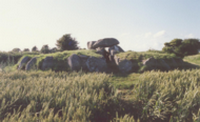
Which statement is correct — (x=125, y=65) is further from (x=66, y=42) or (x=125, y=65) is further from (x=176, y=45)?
(x=176, y=45)

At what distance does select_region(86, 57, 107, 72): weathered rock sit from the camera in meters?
9.43

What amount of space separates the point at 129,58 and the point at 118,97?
6395 mm

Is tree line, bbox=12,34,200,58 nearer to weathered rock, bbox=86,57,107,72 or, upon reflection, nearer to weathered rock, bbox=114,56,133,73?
weathered rock, bbox=86,57,107,72

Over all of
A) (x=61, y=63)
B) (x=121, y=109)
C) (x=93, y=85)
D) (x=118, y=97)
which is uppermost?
(x=61, y=63)

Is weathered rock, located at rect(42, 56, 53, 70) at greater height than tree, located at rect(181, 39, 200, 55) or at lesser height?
lesser

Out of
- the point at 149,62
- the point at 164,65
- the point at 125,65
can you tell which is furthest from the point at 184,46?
the point at 125,65

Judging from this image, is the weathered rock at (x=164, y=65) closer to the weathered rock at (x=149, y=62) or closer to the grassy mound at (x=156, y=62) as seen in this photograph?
the grassy mound at (x=156, y=62)

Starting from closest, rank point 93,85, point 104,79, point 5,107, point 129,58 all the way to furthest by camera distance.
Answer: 1. point 5,107
2. point 93,85
3. point 104,79
4. point 129,58

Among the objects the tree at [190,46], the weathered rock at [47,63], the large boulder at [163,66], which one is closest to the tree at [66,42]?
the weathered rock at [47,63]

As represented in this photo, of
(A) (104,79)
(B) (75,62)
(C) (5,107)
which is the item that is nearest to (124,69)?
(B) (75,62)

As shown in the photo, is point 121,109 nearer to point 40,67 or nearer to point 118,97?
point 118,97

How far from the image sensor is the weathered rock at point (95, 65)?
371 inches

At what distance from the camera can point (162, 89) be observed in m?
4.31

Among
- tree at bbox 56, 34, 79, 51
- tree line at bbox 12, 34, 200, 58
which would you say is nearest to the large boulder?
tree line at bbox 12, 34, 200, 58
